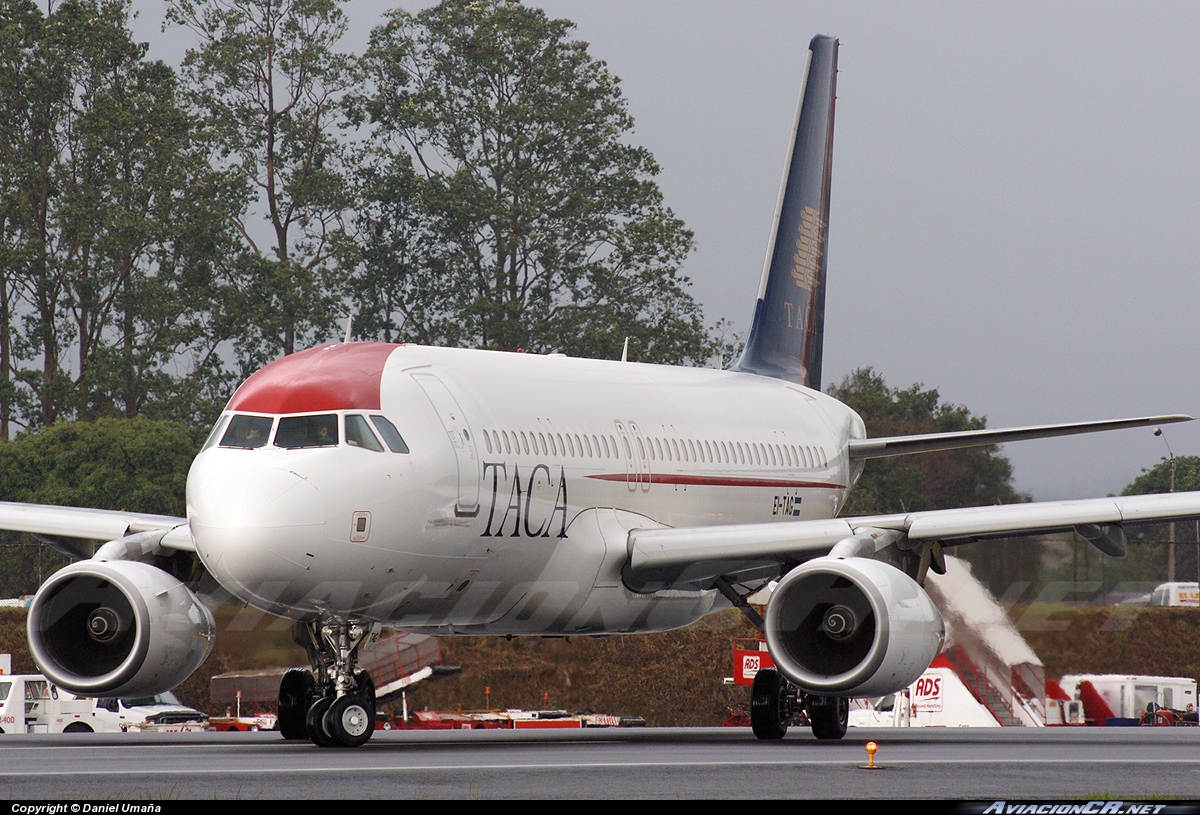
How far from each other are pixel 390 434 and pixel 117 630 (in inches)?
154

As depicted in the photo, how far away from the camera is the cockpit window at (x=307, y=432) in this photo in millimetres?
16984

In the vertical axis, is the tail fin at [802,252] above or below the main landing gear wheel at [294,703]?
above

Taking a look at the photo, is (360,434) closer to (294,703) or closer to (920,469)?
(294,703)

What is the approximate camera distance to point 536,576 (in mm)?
19562

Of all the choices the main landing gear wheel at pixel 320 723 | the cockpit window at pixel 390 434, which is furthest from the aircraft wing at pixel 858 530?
the main landing gear wheel at pixel 320 723

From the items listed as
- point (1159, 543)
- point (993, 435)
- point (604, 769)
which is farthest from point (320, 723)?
point (1159, 543)

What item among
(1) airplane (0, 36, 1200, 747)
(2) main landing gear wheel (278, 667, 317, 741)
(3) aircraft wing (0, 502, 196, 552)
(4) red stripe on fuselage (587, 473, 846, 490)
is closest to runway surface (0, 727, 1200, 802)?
(2) main landing gear wheel (278, 667, 317, 741)

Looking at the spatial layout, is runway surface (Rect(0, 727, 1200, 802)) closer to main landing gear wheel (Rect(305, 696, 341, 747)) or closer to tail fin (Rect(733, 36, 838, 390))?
main landing gear wheel (Rect(305, 696, 341, 747))

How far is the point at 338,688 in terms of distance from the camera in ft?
57.6

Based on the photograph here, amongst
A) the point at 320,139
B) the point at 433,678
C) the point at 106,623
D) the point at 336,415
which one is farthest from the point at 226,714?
the point at 320,139

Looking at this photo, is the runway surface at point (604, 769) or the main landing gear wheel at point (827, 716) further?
the main landing gear wheel at point (827, 716)

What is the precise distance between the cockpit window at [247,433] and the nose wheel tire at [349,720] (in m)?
2.66

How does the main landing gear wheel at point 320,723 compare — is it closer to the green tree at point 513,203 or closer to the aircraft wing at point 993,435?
the aircraft wing at point 993,435
